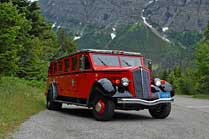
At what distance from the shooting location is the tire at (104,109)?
1368 centimetres

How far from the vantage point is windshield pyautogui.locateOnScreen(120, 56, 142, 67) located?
15.8m

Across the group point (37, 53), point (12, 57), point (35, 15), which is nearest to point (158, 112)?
point (12, 57)

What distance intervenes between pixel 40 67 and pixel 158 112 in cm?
2223

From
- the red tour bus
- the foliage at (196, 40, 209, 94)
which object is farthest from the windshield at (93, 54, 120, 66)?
the foliage at (196, 40, 209, 94)

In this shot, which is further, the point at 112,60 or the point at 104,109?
the point at 112,60

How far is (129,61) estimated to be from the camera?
52.6ft

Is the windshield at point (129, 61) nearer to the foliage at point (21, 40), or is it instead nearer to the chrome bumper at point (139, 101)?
the chrome bumper at point (139, 101)

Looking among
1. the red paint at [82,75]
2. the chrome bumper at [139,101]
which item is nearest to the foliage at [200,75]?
the red paint at [82,75]

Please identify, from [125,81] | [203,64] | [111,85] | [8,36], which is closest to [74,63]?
[111,85]

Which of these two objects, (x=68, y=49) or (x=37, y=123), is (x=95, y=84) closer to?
(x=37, y=123)

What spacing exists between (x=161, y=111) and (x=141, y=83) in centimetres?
172

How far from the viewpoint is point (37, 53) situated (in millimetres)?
35000

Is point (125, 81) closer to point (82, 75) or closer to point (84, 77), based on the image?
point (84, 77)

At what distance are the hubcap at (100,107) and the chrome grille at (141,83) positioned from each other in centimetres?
113
